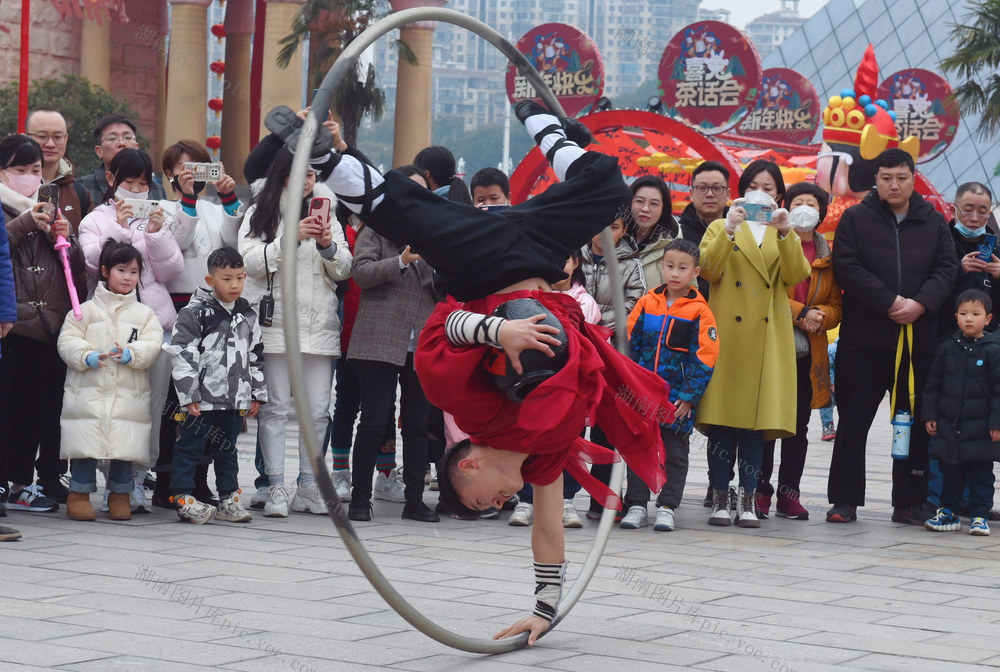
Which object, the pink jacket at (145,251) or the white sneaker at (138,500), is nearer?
the pink jacket at (145,251)

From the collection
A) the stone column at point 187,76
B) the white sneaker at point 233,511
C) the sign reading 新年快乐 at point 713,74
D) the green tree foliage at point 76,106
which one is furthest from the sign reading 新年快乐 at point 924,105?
the white sneaker at point 233,511

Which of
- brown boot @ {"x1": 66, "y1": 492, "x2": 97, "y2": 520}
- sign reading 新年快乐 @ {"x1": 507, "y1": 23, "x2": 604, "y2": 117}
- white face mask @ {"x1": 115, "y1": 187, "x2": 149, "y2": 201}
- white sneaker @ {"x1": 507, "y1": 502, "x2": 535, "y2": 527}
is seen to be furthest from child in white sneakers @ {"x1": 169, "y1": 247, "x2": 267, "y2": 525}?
sign reading 新年快乐 @ {"x1": 507, "y1": 23, "x2": 604, "y2": 117}

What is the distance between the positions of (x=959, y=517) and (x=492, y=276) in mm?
4441

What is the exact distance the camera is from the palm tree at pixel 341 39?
23.2m

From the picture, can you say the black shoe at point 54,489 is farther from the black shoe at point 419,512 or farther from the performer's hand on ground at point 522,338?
the performer's hand on ground at point 522,338

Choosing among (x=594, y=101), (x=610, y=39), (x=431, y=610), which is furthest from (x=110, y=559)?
(x=610, y=39)

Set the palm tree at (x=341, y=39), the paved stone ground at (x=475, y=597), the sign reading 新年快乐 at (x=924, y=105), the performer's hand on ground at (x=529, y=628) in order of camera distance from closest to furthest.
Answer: the paved stone ground at (x=475, y=597) → the performer's hand on ground at (x=529, y=628) → the palm tree at (x=341, y=39) → the sign reading 新年快乐 at (x=924, y=105)

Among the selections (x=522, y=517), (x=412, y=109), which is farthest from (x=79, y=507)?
(x=412, y=109)

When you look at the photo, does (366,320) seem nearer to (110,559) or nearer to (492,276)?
(110,559)

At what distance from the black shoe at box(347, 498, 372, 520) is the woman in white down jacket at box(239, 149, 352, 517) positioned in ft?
0.91

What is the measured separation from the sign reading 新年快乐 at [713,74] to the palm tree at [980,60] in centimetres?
369

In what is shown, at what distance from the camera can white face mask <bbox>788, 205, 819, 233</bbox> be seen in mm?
7613

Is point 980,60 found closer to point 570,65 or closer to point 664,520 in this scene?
point 570,65

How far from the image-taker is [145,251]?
727cm
